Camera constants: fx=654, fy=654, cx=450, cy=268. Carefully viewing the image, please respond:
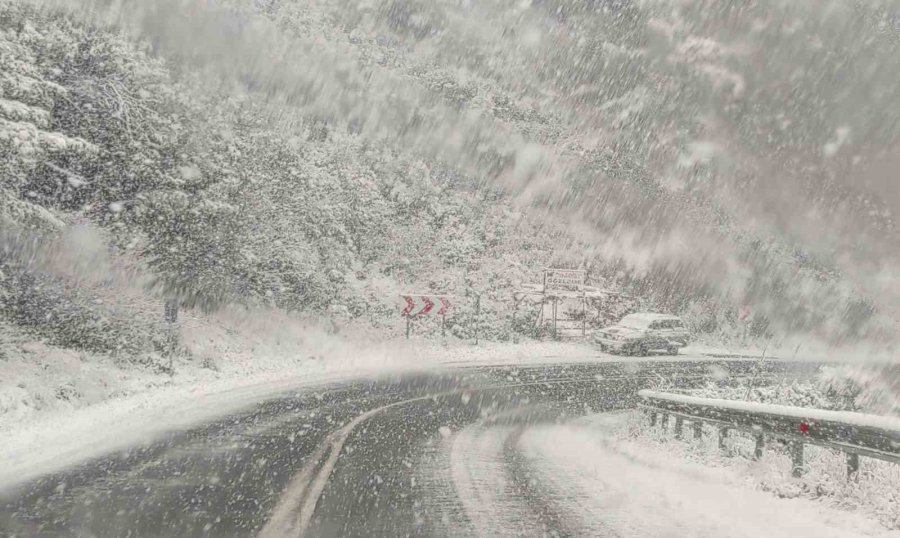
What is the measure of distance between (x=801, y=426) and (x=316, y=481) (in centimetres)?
508

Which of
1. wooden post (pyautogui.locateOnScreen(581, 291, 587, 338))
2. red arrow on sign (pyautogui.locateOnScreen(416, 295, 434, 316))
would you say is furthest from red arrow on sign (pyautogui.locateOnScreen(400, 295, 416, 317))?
wooden post (pyautogui.locateOnScreen(581, 291, 587, 338))

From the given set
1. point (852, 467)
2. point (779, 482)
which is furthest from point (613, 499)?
point (852, 467)

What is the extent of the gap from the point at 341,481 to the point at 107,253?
14.4m

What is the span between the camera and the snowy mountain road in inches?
206

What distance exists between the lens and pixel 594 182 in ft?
156

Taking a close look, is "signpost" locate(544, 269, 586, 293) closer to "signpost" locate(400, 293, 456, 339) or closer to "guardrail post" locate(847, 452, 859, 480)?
"signpost" locate(400, 293, 456, 339)

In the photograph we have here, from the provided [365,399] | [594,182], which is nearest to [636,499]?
[365,399]

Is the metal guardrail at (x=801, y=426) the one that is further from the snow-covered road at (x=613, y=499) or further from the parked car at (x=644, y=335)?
the parked car at (x=644, y=335)

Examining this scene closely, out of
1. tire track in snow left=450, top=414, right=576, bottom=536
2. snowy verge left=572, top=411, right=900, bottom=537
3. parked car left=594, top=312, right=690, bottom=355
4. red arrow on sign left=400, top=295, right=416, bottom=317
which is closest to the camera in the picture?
tire track in snow left=450, top=414, right=576, bottom=536

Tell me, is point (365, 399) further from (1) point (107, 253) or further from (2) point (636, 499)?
(1) point (107, 253)

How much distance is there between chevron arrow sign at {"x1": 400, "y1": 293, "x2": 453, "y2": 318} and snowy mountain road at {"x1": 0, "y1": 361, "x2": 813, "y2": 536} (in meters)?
13.0

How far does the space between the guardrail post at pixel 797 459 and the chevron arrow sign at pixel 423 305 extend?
19.2 m

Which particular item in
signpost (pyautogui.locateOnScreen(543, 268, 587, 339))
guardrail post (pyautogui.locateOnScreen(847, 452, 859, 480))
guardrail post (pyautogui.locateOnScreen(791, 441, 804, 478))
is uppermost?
guardrail post (pyautogui.locateOnScreen(847, 452, 859, 480))

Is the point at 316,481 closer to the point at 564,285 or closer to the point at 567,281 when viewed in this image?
the point at 564,285
